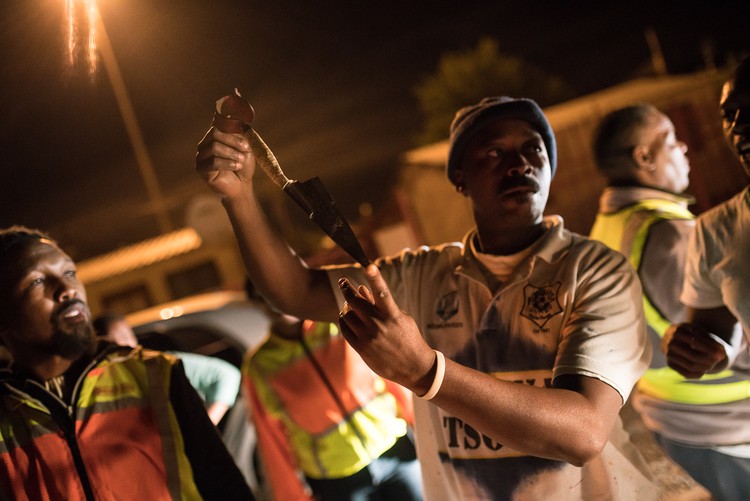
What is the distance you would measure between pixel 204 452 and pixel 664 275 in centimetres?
219

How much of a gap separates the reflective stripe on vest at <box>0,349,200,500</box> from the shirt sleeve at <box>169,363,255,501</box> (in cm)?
3

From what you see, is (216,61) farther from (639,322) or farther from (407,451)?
(407,451)

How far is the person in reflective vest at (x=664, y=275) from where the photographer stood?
9.29ft

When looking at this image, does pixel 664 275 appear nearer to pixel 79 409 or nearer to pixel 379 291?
pixel 379 291

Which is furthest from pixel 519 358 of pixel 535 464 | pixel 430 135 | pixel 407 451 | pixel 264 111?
pixel 430 135

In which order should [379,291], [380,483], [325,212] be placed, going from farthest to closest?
[380,483] < [325,212] < [379,291]

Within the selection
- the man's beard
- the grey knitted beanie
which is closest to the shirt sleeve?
the man's beard

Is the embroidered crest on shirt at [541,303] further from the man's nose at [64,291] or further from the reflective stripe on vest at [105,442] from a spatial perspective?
the man's nose at [64,291]

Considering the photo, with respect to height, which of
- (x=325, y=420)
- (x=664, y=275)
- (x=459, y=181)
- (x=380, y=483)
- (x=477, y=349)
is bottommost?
(x=380, y=483)

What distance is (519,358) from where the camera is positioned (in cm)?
204

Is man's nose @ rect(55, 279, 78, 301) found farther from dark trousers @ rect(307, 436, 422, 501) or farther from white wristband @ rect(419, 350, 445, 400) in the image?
dark trousers @ rect(307, 436, 422, 501)

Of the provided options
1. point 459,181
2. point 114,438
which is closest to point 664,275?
point 459,181

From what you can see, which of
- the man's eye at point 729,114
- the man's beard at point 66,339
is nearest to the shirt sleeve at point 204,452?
the man's beard at point 66,339

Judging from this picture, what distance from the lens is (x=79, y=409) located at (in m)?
2.23
